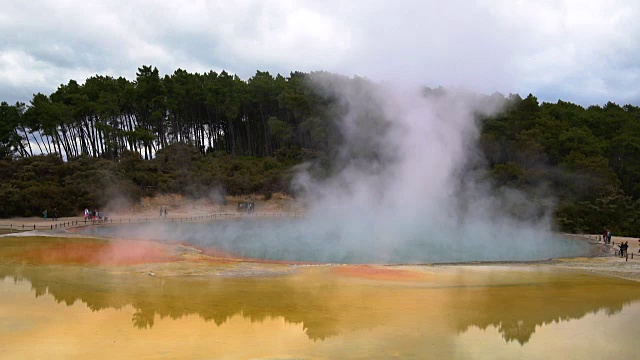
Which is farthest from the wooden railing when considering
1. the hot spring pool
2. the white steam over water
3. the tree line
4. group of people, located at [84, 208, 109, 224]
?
the tree line

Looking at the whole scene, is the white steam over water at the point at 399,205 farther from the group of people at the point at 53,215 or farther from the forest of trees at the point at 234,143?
the group of people at the point at 53,215

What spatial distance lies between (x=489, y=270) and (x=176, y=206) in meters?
29.6

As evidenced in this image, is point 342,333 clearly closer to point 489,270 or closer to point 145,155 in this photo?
point 489,270

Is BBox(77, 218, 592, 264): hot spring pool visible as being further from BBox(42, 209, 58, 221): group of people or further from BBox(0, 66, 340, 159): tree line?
BBox(0, 66, 340, 159): tree line

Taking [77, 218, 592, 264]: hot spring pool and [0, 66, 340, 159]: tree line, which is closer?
[77, 218, 592, 264]: hot spring pool

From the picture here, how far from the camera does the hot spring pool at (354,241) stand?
23.8 m

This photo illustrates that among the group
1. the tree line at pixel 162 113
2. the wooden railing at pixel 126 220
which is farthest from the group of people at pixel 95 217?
the tree line at pixel 162 113

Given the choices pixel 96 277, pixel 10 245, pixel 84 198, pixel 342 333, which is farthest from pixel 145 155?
pixel 342 333

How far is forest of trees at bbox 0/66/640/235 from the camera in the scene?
38.2 metres

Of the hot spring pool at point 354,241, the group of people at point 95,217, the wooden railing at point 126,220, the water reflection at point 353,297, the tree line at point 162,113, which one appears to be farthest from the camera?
the tree line at point 162,113

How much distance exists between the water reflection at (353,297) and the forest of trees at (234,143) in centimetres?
2070

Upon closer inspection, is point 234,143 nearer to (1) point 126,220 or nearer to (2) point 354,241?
(1) point 126,220

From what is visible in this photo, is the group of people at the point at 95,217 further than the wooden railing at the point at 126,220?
Yes

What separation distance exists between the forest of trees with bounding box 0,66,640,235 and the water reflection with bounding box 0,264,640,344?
20697 mm
